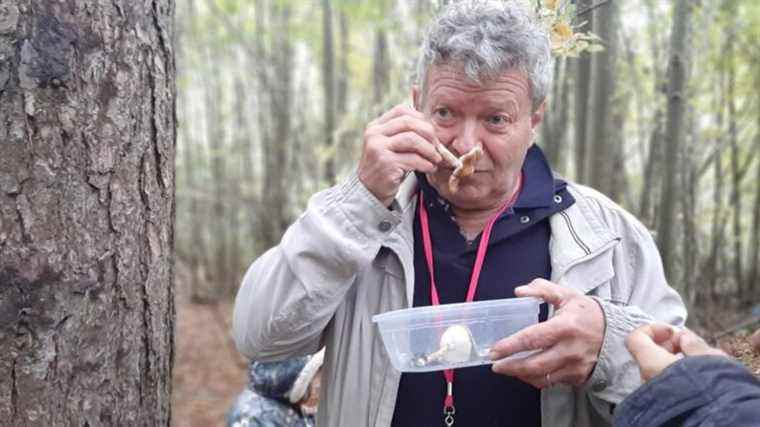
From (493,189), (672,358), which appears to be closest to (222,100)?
(493,189)

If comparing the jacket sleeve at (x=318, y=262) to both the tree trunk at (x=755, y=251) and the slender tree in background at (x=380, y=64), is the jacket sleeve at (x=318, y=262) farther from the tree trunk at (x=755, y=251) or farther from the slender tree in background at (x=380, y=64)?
the slender tree in background at (x=380, y=64)

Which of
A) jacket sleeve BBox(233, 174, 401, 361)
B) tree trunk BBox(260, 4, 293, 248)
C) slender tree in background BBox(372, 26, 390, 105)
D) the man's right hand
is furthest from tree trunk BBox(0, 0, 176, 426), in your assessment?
tree trunk BBox(260, 4, 293, 248)

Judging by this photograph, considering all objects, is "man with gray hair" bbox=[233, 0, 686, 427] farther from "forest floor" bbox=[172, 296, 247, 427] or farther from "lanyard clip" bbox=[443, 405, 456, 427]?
"forest floor" bbox=[172, 296, 247, 427]

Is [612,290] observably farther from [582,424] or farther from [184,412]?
[184,412]

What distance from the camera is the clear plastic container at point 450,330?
162 cm

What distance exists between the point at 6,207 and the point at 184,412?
6.35 metres

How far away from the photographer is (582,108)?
383cm

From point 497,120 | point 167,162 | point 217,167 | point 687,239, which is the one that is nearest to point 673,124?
point 687,239

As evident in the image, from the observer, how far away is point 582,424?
6.03 ft

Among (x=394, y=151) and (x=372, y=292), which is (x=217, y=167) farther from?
(x=394, y=151)

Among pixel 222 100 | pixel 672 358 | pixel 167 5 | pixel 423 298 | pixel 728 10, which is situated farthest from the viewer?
pixel 222 100

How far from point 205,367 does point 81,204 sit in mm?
7443

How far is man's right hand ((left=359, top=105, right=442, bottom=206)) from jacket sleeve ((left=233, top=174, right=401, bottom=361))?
0.04 metres

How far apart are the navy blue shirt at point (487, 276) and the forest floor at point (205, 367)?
549 cm
